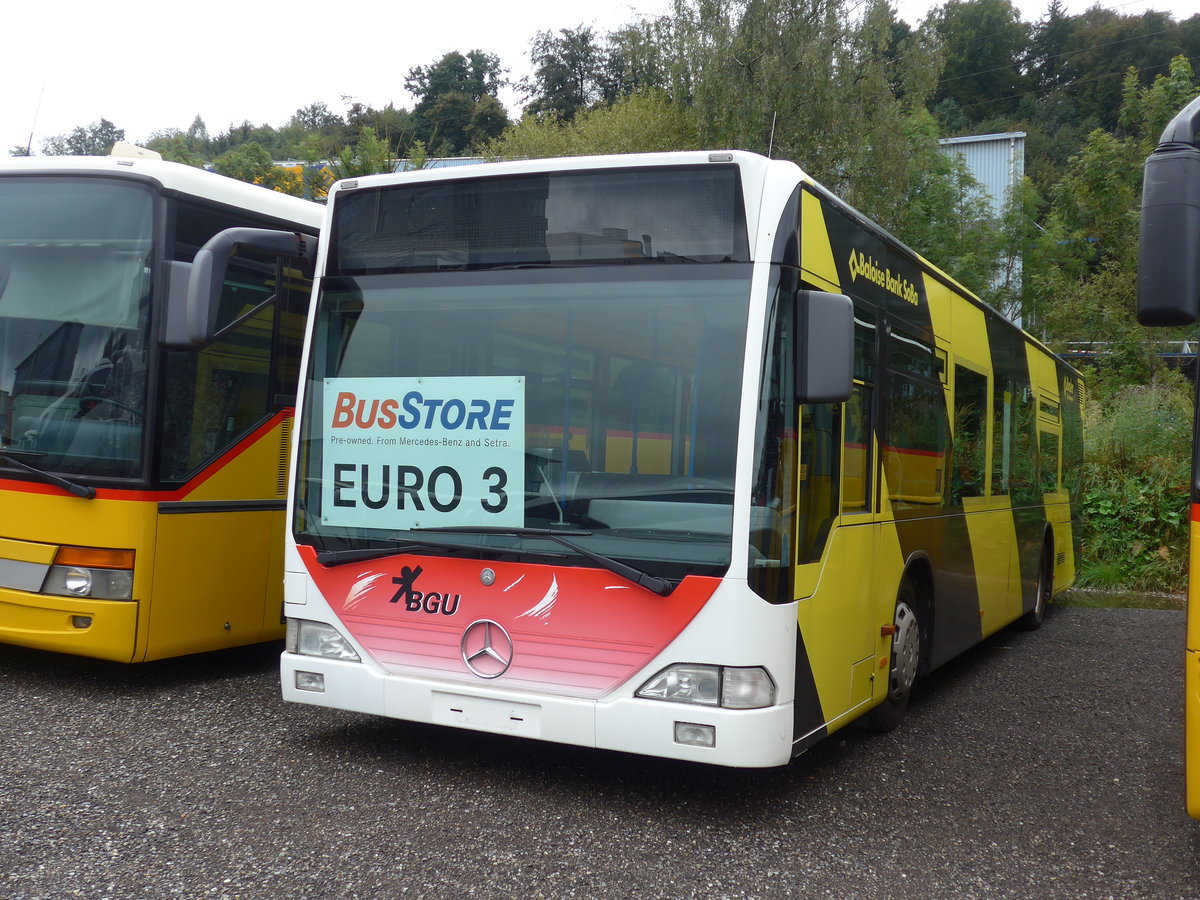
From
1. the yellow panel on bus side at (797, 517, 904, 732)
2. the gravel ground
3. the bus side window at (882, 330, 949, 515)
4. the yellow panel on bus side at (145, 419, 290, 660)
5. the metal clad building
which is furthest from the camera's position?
the metal clad building

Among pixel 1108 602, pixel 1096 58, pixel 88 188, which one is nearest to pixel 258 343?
pixel 88 188

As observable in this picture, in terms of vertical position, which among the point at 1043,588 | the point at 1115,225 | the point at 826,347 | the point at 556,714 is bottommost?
the point at 556,714

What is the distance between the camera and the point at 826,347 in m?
4.44

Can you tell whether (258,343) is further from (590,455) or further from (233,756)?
(590,455)

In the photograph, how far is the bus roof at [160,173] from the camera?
6.29 metres

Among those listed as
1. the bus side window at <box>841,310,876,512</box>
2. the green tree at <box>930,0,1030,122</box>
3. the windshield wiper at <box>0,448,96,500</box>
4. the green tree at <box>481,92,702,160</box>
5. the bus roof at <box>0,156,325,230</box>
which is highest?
the green tree at <box>930,0,1030,122</box>

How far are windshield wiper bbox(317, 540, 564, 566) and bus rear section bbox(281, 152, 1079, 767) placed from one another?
11 mm

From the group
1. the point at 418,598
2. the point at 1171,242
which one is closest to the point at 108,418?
the point at 418,598

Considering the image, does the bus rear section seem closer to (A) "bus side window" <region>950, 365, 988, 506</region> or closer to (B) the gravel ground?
(B) the gravel ground

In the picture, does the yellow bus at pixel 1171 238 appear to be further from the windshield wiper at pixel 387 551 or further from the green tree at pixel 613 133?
the green tree at pixel 613 133

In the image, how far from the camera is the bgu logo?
4.87 meters

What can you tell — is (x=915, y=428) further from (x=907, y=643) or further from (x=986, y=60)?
(x=986, y=60)

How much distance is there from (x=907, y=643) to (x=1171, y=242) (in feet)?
11.1

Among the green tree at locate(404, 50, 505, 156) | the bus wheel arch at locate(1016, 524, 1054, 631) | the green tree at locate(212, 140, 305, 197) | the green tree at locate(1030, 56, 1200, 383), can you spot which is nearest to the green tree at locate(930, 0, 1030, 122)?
the green tree at locate(404, 50, 505, 156)
